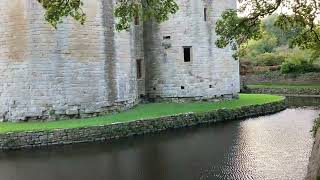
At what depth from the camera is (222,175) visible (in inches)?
472

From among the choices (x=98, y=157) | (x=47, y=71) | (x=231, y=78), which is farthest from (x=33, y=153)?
(x=231, y=78)

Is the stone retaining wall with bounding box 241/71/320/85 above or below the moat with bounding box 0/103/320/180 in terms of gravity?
above

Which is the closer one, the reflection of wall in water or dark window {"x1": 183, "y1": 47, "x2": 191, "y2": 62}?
dark window {"x1": 183, "y1": 47, "x2": 191, "y2": 62}

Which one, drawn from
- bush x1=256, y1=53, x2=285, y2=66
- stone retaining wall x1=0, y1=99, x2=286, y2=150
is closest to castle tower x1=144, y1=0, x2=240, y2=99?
stone retaining wall x1=0, y1=99, x2=286, y2=150

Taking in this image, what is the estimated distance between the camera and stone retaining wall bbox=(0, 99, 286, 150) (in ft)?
56.1

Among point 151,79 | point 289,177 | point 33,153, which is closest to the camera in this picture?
point 289,177

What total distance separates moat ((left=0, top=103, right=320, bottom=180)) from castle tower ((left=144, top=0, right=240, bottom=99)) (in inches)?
250

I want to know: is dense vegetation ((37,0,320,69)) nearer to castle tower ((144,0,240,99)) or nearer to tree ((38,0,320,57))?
tree ((38,0,320,57))

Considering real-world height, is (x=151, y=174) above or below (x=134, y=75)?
below

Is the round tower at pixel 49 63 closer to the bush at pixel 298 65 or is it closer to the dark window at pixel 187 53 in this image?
the dark window at pixel 187 53

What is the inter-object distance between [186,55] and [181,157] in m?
12.2

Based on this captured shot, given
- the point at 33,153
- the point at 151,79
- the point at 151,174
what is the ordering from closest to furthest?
the point at 151,174, the point at 33,153, the point at 151,79

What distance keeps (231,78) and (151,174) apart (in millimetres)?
15325

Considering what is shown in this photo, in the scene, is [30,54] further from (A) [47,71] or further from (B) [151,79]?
(B) [151,79]
